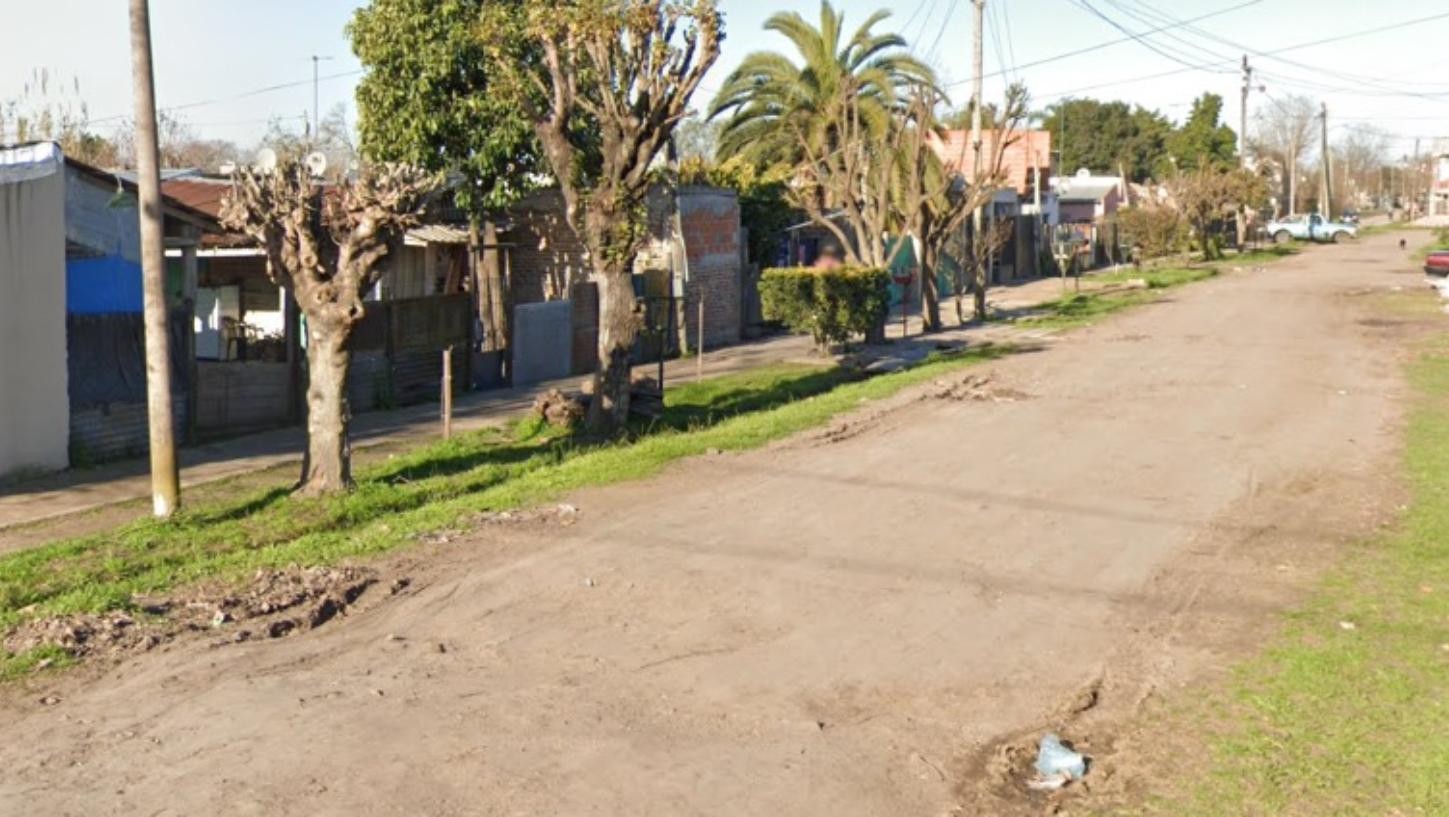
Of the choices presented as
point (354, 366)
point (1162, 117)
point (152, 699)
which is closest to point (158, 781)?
point (152, 699)

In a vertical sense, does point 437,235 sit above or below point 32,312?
above

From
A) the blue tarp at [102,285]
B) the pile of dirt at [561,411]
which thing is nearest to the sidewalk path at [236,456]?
the pile of dirt at [561,411]

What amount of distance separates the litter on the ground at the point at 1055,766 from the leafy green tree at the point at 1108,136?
322 ft

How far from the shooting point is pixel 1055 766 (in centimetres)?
711

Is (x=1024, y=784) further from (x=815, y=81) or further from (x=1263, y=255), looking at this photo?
(x=1263, y=255)

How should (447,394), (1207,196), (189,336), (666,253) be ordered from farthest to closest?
1. (1207,196)
2. (666,253)
3. (189,336)
4. (447,394)

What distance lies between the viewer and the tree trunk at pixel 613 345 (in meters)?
17.4

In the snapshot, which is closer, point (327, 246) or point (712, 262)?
point (327, 246)

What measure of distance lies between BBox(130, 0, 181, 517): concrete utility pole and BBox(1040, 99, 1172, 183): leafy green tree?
3696 inches

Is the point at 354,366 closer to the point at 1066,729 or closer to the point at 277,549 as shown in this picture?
the point at 277,549

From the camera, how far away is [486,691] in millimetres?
8062

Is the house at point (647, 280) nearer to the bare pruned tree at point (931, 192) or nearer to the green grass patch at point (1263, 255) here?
the bare pruned tree at point (931, 192)

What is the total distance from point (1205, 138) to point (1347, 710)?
3329 inches

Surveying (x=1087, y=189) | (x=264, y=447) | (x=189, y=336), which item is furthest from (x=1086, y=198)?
(x=189, y=336)
